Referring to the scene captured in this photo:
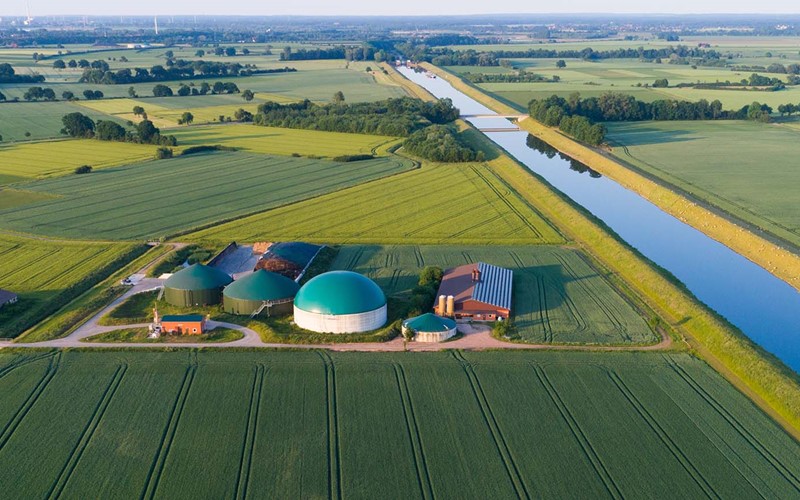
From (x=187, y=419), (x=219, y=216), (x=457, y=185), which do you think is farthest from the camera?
(x=457, y=185)

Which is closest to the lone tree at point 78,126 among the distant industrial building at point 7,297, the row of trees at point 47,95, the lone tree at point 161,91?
the row of trees at point 47,95

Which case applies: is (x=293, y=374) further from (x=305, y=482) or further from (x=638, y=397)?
(x=638, y=397)

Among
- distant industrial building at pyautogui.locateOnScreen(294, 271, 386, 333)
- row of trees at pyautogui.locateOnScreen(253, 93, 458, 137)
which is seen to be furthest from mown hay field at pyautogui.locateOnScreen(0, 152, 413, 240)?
distant industrial building at pyautogui.locateOnScreen(294, 271, 386, 333)


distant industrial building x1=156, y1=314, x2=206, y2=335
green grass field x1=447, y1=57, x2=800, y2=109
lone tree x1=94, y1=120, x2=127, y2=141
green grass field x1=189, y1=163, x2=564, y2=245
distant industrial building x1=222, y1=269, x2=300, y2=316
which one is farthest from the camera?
green grass field x1=447, y1=57, x2=800, y2=109

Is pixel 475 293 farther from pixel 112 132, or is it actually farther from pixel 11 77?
pixel 11 77

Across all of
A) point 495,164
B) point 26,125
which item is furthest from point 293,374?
point 26,125

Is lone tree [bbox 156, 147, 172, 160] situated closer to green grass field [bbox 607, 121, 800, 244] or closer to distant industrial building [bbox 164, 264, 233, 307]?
distant industrial building [bbox 164, 264, 233, 307]
